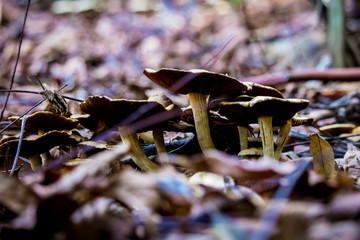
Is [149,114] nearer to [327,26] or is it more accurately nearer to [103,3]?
[327,26]

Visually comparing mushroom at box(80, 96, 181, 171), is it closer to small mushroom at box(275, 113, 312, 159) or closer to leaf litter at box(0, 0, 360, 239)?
leaf litter at box(0, 0, 360, 239)

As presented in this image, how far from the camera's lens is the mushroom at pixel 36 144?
149 cm

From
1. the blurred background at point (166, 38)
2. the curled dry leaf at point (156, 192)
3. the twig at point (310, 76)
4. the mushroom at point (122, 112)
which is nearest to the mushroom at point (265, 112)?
the mushroom at point (122, 112)

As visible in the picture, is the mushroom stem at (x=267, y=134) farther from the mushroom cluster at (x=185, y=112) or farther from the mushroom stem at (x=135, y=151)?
the mushroom stem at (x=135, y=151)

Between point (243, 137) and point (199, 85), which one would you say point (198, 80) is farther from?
point (243, 137)

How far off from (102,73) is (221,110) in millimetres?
4477

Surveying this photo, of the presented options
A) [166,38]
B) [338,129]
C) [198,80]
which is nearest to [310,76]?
[338,129]

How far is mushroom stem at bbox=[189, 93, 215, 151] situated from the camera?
164cm

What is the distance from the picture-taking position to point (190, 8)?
31.1 feet

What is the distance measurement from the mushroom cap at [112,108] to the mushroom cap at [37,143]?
0.16 m

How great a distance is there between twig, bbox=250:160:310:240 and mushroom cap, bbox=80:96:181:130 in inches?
26.3

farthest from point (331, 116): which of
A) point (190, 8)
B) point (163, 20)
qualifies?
point (190, 8)

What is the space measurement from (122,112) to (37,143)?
1.33 feet

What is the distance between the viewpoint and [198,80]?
4.94 feet
